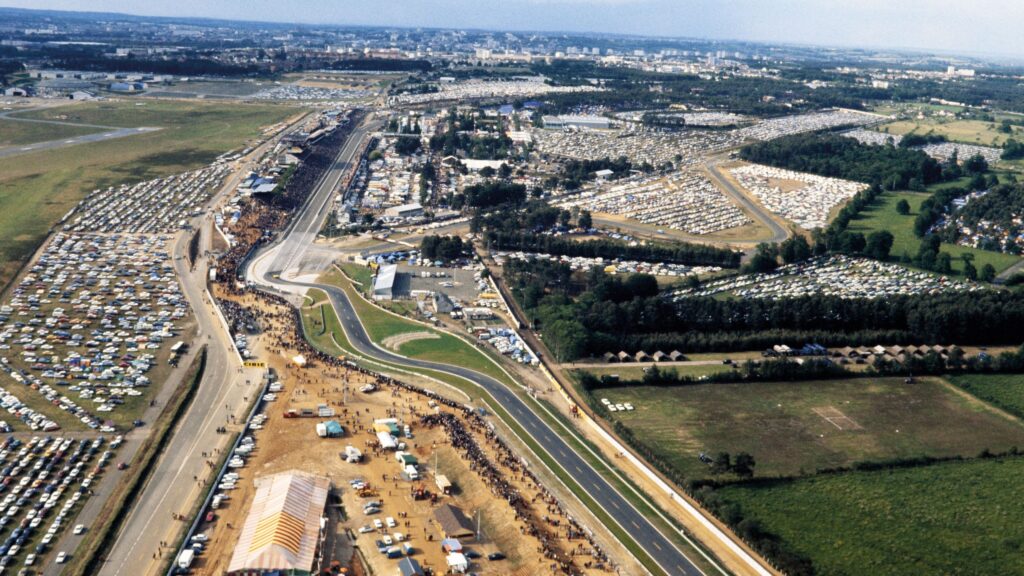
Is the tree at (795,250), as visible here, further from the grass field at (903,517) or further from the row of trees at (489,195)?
the grass field at (903,517)

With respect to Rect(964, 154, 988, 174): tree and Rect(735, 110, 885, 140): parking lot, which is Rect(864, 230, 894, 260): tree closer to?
Rect(964, 154, 988, 174): tree

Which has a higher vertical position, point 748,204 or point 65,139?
point 65,139

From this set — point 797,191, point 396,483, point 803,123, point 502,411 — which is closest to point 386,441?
point 396,483

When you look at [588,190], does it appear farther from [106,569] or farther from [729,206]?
[106,569]

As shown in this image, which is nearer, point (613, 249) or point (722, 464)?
point (722, 464)

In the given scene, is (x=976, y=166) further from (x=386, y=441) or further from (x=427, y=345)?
(x=386, y=441)

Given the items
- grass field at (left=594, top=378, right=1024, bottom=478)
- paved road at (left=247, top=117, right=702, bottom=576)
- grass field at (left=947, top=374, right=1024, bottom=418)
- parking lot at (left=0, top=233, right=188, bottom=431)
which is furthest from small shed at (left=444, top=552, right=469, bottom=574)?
grass field at (left=947, top=374, right=1024, bottom=418)
